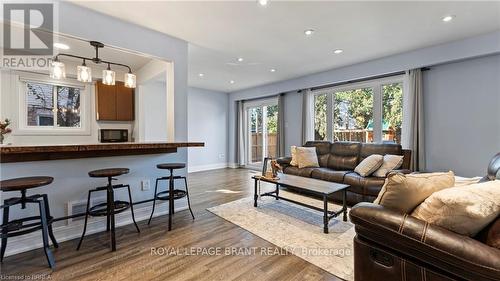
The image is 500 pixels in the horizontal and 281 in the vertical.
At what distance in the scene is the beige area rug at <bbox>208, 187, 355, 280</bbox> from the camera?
6.64 feet

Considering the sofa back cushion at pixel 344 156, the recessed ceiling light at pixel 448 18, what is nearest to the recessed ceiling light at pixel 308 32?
the recessed ceiling light at pixel 448 18

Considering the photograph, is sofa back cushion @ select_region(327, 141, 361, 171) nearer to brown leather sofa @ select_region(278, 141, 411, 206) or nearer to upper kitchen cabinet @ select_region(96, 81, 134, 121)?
brown leather sofa @ select_region(278, 141, 411, 206)

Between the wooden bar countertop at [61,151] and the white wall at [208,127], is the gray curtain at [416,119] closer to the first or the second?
the wooden bar countertop at [61,151]

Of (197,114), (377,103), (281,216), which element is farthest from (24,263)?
(377,103)

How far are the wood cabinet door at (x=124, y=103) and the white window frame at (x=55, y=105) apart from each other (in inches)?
21.7

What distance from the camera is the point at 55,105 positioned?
14.2ft

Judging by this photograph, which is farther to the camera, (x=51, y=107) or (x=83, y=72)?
(x=51, y=107)

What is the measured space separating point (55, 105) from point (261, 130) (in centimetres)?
499

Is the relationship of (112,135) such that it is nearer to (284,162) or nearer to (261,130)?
(284,162)

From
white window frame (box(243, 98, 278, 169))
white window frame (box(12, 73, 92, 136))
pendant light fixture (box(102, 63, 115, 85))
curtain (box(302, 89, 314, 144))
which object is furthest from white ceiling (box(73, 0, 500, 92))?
white window frame (box(243, 98, 278, 169))

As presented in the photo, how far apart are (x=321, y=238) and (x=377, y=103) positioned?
3233 millimetres

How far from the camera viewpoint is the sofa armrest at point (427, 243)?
1001 mm

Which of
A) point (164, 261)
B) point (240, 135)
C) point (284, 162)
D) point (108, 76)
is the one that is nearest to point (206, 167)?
point (240, 135)

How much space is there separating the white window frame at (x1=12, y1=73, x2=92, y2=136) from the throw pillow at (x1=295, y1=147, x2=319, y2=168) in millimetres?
4446
